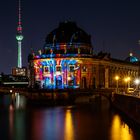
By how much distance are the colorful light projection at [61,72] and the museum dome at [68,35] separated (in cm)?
700

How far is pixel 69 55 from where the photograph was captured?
13988 cm

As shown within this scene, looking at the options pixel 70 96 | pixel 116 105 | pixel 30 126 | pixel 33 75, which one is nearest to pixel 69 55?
pixel 33 75

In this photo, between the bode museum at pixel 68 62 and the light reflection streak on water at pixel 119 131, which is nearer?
the light reflection streak on water at pixel 119 131

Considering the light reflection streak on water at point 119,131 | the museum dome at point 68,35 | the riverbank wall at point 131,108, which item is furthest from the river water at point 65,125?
the museum dome at point 68,35

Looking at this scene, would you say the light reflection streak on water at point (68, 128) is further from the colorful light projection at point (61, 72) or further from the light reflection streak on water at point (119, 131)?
the colorful light projection at point (61, 72)

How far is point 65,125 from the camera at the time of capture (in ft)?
233

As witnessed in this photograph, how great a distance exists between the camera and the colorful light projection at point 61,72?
139625 mm

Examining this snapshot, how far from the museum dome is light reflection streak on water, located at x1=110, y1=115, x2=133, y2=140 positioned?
70592mm

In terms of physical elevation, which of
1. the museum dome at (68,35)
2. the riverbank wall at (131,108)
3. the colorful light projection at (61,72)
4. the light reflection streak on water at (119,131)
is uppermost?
the museum dome at (68,35)

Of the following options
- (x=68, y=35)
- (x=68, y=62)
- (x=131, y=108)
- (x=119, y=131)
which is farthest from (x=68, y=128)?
(x=68, y=35)

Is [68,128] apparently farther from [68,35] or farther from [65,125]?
[68,35]

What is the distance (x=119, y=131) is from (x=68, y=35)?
8229 centimetres

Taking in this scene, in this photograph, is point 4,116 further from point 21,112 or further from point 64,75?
point 64,75

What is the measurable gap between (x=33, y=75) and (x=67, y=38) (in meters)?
17.2
